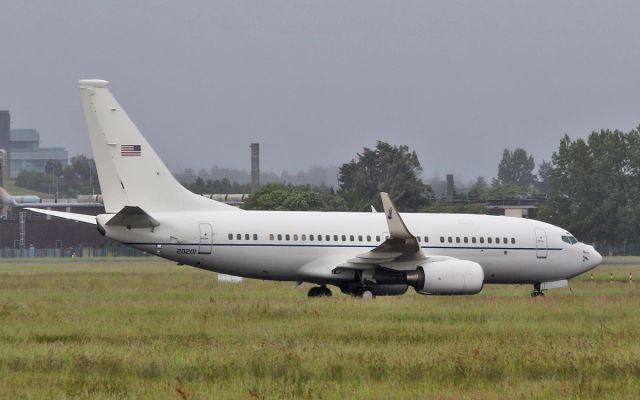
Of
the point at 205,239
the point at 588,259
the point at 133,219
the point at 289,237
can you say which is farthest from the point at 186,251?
the point at 588,259

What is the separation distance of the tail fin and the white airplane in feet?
0.10

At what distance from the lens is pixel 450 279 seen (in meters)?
34.0

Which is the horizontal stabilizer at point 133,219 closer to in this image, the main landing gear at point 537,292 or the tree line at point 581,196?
the main landing gear at point 537,292

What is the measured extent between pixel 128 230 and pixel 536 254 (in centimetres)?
1408

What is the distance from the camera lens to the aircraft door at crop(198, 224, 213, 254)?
34.6m

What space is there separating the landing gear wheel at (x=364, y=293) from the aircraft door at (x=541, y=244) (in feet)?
22.2

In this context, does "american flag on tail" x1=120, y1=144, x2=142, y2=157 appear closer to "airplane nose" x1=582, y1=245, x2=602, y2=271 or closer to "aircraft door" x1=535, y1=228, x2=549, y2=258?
"aircraft door" x1=535, y1=228, x2=549, y2=258

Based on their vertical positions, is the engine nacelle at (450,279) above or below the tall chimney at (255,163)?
below

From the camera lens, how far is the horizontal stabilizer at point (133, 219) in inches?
1292

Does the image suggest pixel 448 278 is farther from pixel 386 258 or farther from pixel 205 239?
pixel 205 239

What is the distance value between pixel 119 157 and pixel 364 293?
28.0 ft

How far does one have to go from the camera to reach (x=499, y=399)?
15070 millimetres

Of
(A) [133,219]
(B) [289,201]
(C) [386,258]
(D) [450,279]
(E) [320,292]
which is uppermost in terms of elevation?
(B) [289,201]

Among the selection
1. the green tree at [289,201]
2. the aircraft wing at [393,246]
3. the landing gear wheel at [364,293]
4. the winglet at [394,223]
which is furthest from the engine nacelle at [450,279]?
the green tree at [289,201]
